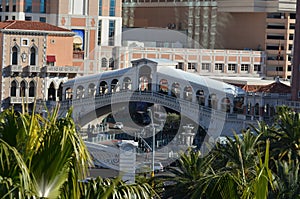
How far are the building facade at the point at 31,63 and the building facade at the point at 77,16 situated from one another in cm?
797

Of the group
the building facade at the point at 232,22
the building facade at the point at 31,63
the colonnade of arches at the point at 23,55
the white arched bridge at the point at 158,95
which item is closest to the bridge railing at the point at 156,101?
the white arched bridge at the point at 158,95

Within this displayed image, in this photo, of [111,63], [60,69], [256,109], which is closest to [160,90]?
[256,109]

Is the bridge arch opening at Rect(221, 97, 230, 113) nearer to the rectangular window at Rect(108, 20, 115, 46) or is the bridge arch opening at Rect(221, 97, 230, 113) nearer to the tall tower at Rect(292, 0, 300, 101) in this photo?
the tall tower at Rect(292, 0, 300, 101)

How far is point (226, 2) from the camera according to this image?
97500 mm

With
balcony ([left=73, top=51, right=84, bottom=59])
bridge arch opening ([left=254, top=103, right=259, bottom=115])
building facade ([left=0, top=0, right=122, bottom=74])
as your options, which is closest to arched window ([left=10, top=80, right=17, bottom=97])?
balcony ([left=73, top=51, right=84, bottom=59])

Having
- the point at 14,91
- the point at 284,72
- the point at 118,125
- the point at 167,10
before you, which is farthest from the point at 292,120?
the point at 167,10

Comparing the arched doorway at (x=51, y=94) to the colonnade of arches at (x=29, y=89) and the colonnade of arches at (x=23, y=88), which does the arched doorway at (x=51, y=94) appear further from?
the colonnade of arches at (x=23, y=88)

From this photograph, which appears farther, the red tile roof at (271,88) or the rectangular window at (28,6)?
the rectangular window at (28,6)

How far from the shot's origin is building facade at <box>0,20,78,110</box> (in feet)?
234

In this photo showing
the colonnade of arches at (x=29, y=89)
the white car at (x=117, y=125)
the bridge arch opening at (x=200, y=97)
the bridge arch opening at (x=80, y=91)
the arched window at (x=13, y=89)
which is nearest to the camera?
the bridge arch opening at (x=200, y=97)

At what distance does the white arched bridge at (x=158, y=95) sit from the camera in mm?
63281

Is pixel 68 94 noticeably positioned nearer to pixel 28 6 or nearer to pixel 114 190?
pixel 28 6

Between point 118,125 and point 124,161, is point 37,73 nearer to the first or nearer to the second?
point 118,125

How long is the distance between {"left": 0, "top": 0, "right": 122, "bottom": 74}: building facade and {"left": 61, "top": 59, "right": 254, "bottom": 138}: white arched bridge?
36.8 feet
